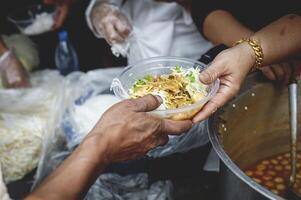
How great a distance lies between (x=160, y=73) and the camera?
6.22 feet

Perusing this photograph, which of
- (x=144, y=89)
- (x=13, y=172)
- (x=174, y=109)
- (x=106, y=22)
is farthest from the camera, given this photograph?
(x=106, y=22)

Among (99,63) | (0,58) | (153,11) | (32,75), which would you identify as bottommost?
(99,63)

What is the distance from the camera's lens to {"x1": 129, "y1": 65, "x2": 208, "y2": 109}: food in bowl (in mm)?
1564

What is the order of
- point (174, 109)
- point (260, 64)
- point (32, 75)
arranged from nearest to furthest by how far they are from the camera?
point (174, 109), point (260, 64), point (32, 75)

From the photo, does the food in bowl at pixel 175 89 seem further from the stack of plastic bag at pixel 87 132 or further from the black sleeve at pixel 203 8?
the black sleeve at pixel 203 8

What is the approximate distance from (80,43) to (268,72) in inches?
77.0

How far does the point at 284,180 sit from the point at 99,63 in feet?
6.49

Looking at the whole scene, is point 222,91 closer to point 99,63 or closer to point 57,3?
point 57,3

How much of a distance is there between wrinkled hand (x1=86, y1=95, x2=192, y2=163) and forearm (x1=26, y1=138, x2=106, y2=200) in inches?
1.9

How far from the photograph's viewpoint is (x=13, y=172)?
238 cm

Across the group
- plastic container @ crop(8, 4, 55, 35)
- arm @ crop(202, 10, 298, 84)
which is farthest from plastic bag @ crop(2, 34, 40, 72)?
arm @ crop(202, 10, 298, 84)

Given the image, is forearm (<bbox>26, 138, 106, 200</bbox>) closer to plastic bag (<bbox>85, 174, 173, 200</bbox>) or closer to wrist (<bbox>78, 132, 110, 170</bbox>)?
wrist (<bbox>78, 132, 110, 170</bbox>)

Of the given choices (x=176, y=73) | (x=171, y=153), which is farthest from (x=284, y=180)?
(x=176, y=73)

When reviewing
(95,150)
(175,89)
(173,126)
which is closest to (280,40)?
(175,89)
